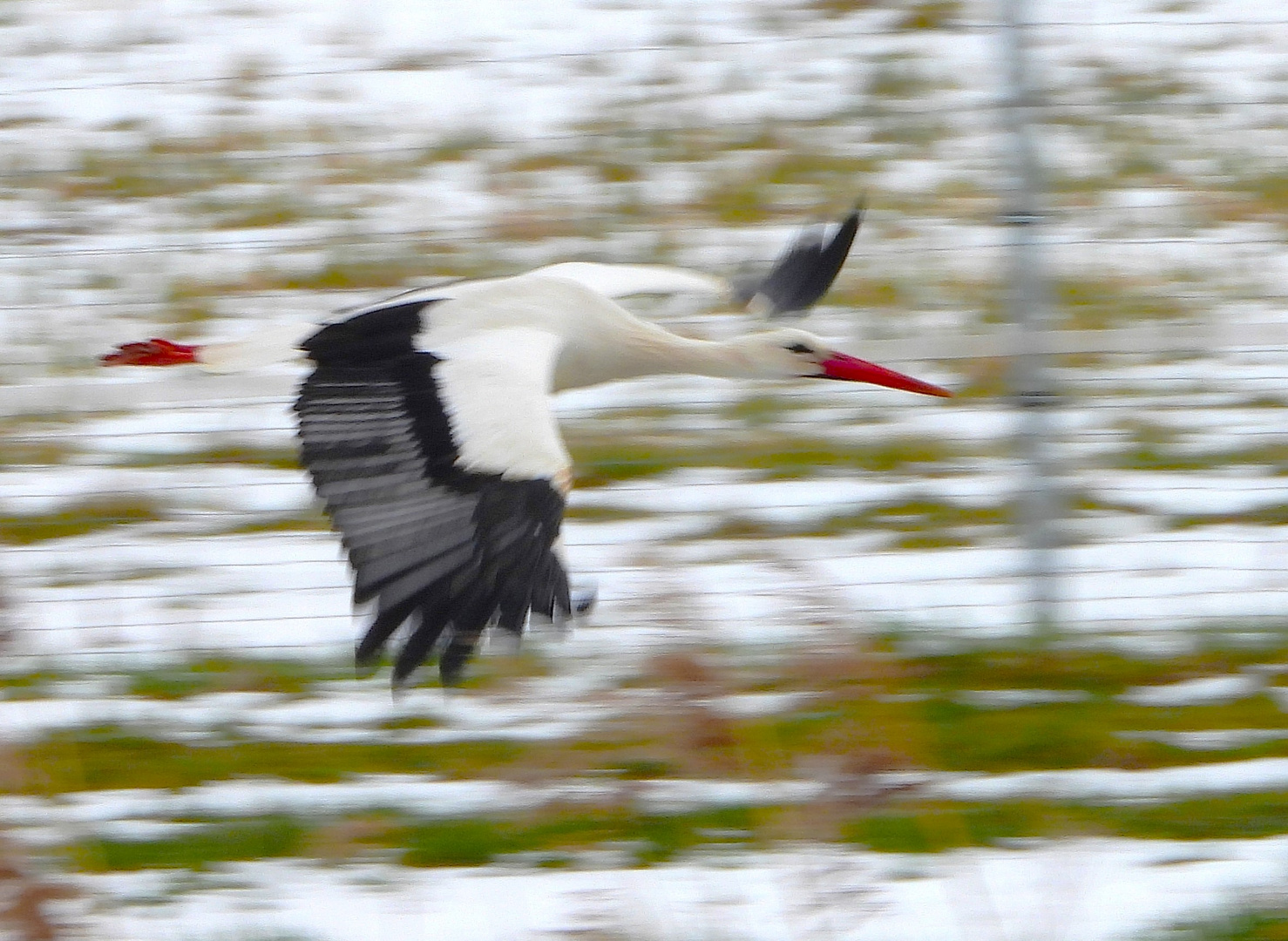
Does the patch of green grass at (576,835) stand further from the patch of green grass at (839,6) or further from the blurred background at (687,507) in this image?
the patch of green grass at (839,6)

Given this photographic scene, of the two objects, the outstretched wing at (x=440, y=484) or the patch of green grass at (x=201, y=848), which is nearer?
the outstretched wing at (x=440, y=484)

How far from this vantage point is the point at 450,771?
152 inches

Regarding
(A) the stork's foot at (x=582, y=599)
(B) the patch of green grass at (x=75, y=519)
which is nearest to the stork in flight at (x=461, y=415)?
(A) the stork's foot at (x=582, y=599)

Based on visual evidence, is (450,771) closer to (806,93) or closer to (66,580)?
(66,580)

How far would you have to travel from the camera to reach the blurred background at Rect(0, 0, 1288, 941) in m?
3.25

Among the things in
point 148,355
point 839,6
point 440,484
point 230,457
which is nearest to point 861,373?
point 440,484

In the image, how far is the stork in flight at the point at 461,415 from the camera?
3.21 meters

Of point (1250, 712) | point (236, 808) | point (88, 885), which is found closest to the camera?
point (88, 885)

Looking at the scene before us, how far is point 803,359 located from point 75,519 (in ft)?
5.80

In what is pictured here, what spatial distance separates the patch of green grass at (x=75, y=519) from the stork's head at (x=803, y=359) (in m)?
1.55

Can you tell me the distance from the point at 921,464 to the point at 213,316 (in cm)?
197

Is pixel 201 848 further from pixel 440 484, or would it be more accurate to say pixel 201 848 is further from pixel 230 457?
pixel 230 457

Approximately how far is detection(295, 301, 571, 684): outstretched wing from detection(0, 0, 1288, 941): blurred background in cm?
24

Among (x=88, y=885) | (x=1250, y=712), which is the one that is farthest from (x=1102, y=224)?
(x=88, y=885)
